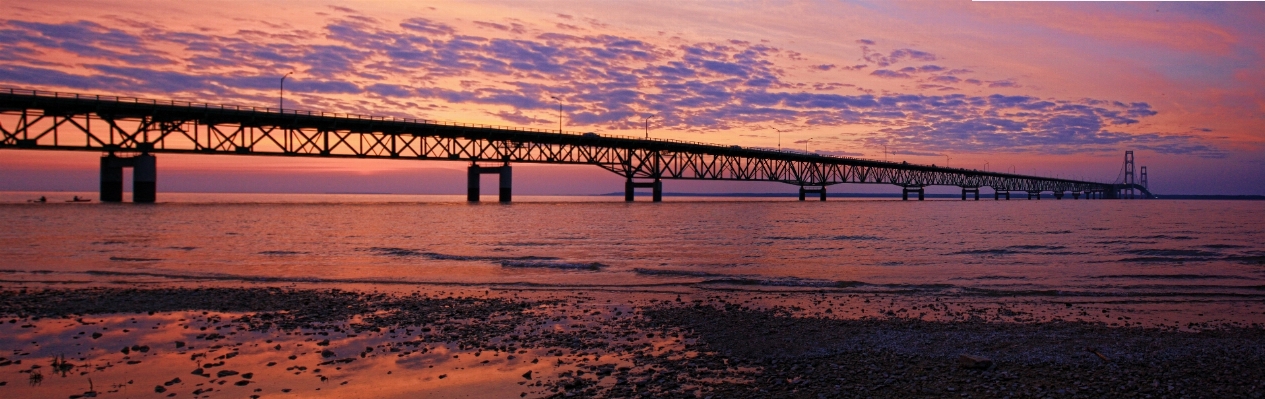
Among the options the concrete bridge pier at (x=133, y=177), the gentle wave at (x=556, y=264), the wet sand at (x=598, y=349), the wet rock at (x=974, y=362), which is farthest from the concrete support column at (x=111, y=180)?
the wet rock at (x=974, y=362)

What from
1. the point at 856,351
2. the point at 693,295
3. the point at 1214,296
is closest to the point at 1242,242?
the point at 1214,296

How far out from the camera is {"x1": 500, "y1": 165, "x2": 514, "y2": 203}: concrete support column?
11169 centimetres

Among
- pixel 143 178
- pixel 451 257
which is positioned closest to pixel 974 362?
pixel 451 257

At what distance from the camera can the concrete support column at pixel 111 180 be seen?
74.2m

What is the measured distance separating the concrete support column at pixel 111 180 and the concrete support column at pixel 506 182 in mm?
49843

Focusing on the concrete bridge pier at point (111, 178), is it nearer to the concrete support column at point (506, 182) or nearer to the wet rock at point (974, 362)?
the concrete support column at point (506, 182)

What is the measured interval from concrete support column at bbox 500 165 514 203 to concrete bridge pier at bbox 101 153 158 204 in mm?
47507

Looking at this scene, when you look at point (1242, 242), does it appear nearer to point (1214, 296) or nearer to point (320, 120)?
point (1214, 296)

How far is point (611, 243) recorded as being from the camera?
1283 inches

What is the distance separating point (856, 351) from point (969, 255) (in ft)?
66.2

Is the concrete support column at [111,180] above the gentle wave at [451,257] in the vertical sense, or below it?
above

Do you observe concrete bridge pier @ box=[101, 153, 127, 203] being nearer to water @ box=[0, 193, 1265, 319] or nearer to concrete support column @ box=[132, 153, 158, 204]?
concrete support column @ box=[132, 153, 158, 204]

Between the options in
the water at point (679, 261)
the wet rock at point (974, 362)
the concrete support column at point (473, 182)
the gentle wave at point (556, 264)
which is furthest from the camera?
the concrete support column at point (473, 182)

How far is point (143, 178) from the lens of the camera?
250 ft
